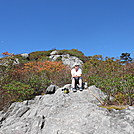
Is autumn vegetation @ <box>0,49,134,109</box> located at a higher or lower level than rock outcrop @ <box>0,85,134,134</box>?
higher

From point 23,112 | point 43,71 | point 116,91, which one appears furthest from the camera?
point 43,71

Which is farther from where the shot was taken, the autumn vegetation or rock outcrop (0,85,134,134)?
the autumn vegetation

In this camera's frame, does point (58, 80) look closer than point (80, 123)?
No

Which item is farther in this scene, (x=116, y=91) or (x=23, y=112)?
(x=116, y=91)

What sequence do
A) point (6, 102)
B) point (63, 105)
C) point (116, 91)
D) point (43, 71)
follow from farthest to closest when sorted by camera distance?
point (43, 71)
point (6, 102)
point (116, 91)
point (63, 105)

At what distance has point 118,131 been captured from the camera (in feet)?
7.64

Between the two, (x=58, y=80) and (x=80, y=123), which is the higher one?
(x=58, y=80)

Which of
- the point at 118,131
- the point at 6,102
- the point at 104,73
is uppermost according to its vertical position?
the point at 104,73

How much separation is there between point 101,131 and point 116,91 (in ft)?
11.0

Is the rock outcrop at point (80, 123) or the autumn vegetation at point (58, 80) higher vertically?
the autumn vegetation at point (58, 80)

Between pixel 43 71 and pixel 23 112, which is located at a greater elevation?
pixel 43 71

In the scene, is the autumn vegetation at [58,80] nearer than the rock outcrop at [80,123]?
No

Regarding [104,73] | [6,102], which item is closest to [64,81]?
[104,73]

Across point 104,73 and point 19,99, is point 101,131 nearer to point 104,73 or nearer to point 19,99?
point 19,99
